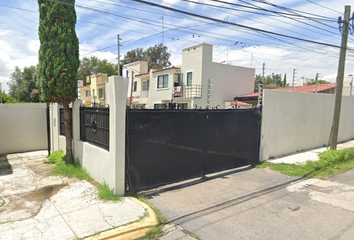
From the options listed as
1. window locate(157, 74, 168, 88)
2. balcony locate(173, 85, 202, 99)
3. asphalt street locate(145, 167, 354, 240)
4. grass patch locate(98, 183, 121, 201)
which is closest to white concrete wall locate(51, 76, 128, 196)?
grass patch locate(98, 183, 121, 201)

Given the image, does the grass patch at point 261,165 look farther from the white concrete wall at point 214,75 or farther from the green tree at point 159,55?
the green tree at point 159,55

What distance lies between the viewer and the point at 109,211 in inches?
167

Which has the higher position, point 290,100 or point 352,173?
point 290,100

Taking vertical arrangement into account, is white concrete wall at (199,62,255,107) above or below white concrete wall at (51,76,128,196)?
above

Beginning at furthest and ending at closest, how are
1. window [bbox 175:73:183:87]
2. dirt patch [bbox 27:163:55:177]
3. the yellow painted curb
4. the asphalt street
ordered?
window [bbox 175:73:183:87], dirt patch [bbox 27:163:55:177], the asphalt street, the yellow painted curb

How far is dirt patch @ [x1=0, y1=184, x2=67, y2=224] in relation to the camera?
13.7ft

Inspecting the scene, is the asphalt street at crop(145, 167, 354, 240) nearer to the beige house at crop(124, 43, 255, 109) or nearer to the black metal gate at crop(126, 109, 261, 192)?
the black metal gate at crop(126, 109, 261, 192)

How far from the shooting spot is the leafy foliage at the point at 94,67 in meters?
46.1

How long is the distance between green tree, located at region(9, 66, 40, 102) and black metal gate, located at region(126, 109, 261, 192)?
43.1 metres

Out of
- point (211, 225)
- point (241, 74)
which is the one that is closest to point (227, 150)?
point (211, 225)

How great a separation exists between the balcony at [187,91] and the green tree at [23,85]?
31.7 metres

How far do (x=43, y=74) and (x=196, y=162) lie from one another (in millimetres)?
5253

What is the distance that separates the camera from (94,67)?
155 feet

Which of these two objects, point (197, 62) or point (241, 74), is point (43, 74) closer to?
point (197, 62)
